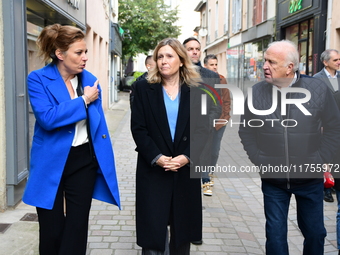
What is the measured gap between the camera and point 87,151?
3.29 meters

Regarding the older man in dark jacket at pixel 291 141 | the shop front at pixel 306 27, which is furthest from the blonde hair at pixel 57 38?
the shop front at pixel 306 27

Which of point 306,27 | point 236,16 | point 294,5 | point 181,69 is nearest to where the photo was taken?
point 181,69

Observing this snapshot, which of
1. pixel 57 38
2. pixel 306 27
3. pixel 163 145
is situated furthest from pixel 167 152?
pixel 306 27

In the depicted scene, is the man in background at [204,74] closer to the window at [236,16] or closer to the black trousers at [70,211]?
the black trousers at [70,211]

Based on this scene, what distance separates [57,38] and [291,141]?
180 cm

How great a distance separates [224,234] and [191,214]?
1.44m

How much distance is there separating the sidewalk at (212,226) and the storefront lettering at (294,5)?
31.7ft

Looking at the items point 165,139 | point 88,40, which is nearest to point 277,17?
point 88,40

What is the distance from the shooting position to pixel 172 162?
332 cm

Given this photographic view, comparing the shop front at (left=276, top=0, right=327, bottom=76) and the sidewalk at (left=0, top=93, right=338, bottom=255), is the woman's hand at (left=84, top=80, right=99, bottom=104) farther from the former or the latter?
the shop front at (left=276, top=0, right=327, bottom=76)

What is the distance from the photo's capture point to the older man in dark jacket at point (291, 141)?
3314mm

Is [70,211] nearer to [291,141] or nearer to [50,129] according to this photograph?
[50,129]

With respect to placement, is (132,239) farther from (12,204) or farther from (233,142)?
(233,142)

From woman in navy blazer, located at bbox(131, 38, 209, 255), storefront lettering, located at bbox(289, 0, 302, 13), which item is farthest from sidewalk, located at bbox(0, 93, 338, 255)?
storefront lettering, located at bbox(289, 0, 302, 13)
